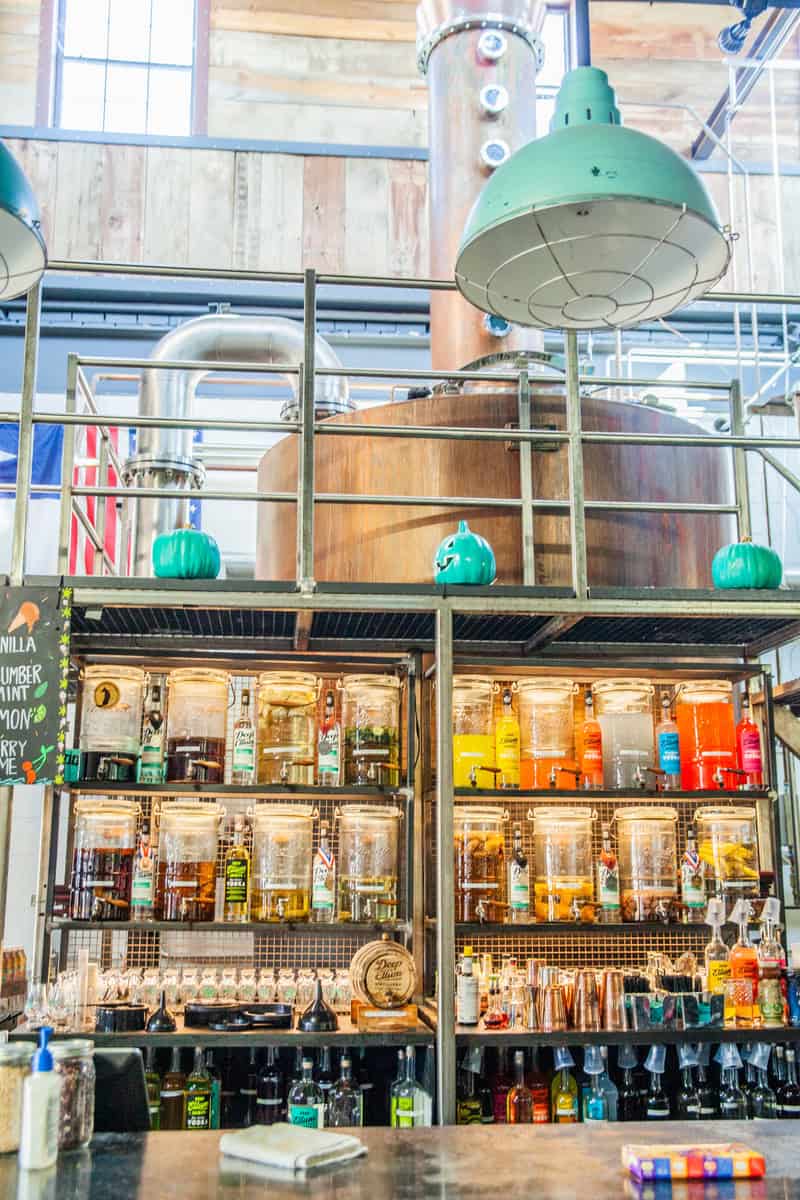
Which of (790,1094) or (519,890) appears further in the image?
(519,890)

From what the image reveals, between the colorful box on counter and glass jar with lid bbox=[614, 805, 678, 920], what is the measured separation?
2358 mm

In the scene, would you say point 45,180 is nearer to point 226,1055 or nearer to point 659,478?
point 659,478

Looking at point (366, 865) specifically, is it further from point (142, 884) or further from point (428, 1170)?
point (428, 1170)

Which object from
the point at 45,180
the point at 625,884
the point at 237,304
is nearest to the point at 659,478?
the point at 625,884

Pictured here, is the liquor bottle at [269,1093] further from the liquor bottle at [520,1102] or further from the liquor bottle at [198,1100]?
the liquor bottle at [520,1102]

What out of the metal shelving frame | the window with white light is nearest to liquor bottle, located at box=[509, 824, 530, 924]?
the metal shelving frame

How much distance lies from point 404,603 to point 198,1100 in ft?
6.22

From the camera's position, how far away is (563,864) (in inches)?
188

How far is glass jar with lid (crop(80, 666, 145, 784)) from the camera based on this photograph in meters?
4.66

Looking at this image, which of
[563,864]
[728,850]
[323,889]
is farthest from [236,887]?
[728,850]

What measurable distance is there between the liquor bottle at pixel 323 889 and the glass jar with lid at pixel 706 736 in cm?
146

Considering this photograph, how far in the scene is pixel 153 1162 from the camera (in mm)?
2506

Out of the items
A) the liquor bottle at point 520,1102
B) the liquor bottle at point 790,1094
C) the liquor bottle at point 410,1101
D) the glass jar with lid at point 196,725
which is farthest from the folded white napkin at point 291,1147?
the liquor bottle at point 790,1094

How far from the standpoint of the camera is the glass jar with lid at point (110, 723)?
4.66m
